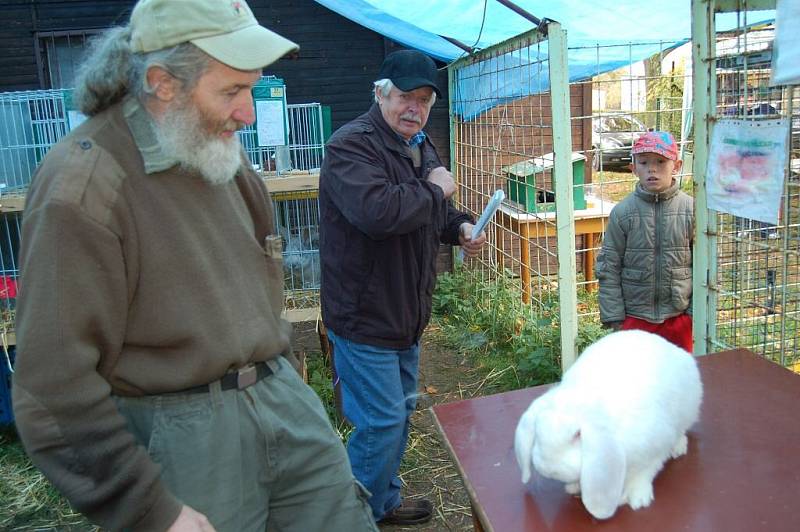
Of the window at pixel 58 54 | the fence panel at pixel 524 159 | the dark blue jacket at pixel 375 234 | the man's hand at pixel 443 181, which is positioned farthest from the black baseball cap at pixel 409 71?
the window at pixel 58 54

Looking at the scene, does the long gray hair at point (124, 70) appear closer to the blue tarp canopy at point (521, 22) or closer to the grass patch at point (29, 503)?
the grass patch at point (29, 503)

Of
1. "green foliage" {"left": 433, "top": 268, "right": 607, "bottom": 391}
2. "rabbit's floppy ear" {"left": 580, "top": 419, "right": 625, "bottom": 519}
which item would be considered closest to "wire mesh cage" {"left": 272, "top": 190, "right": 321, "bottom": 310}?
"green foliage" {"left": 433, "top": 268, "right": 607, "bottom": 391}

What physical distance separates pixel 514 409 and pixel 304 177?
241 cm

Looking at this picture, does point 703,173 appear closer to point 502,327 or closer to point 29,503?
point 502,327

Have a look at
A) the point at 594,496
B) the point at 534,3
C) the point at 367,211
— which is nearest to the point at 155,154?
the point at 367,211

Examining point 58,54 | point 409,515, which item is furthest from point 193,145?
point 58,54

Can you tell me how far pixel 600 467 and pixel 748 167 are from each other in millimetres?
1453

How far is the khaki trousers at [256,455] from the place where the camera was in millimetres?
Answer: 1528

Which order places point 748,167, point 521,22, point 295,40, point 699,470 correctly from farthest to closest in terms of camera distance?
point 295,40 → point 521,22 → point 748,167 → point 699,470

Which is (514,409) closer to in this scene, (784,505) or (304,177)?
(784,505)

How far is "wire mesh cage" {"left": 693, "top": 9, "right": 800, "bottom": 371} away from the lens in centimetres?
230

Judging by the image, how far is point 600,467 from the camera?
1359 millimetres

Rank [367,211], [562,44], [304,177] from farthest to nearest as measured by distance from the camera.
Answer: [304,177]
[562,44]
[367,211]

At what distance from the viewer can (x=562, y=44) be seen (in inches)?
136
